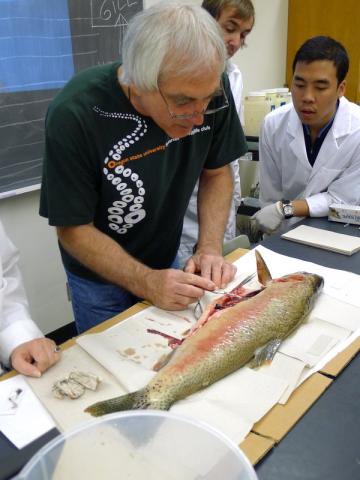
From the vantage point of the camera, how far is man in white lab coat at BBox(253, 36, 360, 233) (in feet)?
7.09

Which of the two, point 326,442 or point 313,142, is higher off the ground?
point 313,142

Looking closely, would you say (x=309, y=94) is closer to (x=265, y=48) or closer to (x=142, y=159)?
(x=142, y=159)

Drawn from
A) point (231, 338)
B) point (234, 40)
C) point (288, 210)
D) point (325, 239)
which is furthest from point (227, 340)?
point (234, 40)

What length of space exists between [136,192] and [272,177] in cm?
134

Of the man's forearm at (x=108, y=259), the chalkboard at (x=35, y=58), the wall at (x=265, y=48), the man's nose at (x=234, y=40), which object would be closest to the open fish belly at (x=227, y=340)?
the man's forearm at (x=108, y=259)

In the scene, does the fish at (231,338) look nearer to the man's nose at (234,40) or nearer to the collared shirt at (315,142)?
the collared shirt at (315,142)

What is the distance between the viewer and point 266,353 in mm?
1148

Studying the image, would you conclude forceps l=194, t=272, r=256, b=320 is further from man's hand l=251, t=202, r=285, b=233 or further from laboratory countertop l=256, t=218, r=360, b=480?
man's hand l=251, t=202, r=285, b=233

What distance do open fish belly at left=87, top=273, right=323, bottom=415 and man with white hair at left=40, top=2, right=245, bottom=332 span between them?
6.0 inches

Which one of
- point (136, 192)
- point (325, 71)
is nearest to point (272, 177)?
point (325, 71)

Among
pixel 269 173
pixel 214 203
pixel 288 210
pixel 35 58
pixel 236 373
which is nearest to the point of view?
pixel 236 373

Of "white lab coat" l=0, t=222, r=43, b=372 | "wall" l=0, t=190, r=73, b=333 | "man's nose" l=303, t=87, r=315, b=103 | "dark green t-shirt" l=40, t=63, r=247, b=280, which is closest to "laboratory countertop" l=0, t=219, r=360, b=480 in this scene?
"white lab coat" l=0, t=222, r=43, b=372

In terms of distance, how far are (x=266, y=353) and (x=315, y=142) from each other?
1561 millimetres

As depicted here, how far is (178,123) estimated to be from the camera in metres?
1.29
